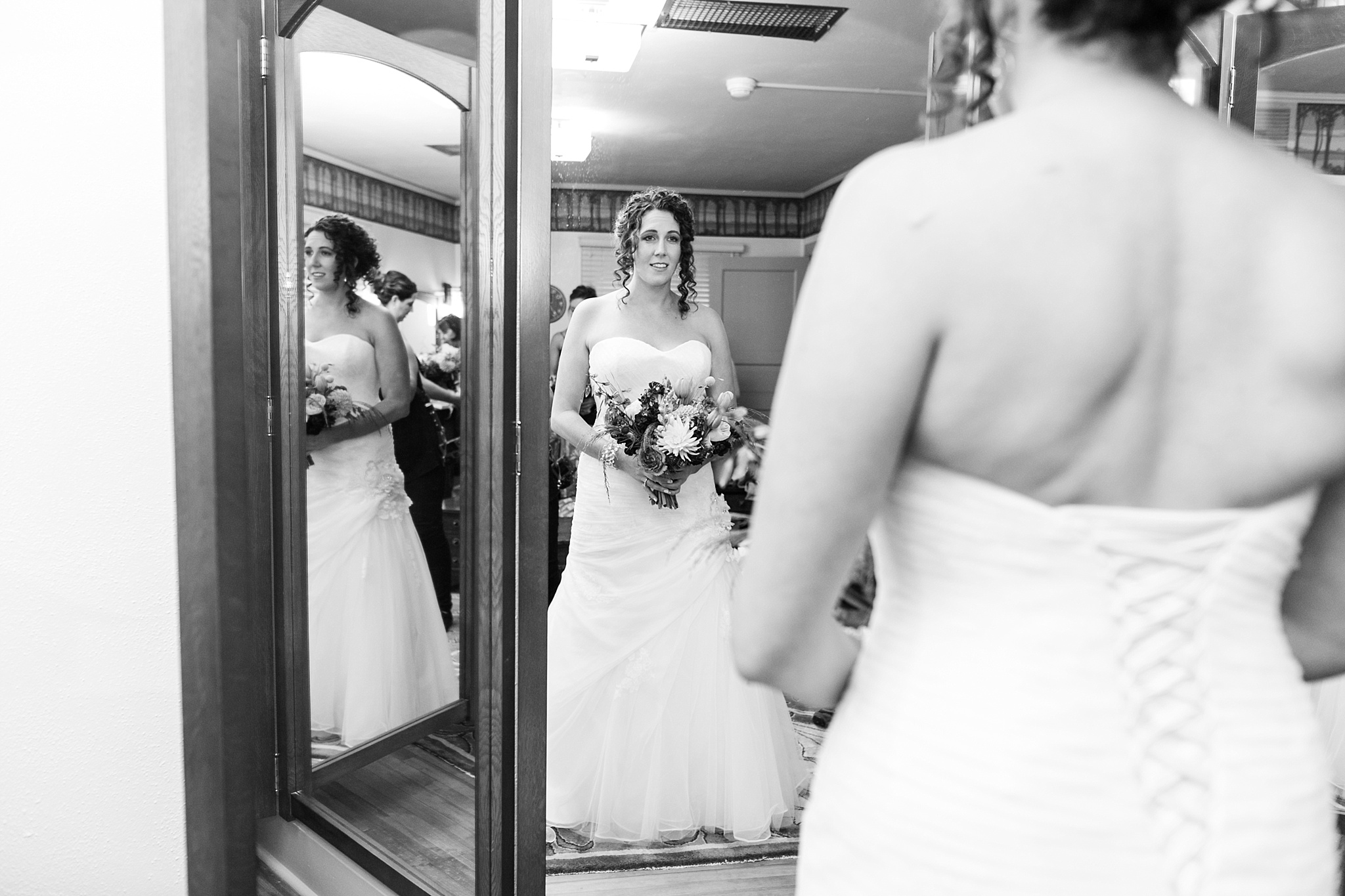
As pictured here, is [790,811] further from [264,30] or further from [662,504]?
[264,30]

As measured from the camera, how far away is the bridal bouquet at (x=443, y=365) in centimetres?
197

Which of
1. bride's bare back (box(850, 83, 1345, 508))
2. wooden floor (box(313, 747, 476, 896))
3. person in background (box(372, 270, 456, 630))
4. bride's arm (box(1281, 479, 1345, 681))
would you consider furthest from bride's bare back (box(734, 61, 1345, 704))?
wooden floor (box(313, 747, 476, 896))

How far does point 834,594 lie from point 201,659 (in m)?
1.87

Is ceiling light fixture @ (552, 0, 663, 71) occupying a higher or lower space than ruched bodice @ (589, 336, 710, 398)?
higher

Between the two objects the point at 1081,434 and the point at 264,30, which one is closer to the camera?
the point at 1081,434

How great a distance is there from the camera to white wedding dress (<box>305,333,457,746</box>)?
217 centimetres

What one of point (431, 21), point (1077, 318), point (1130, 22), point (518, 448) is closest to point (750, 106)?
point (431, 21)

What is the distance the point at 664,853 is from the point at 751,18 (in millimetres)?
2004

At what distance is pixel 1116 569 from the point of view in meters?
0.66

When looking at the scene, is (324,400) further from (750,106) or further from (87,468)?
(750,106)

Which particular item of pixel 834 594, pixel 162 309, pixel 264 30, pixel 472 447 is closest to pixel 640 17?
pixel 264 30

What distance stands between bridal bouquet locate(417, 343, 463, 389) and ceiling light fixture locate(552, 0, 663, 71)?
28.3 inches

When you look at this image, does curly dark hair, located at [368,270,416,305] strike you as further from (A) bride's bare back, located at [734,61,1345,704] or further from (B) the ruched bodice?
(A) bride's bare back, located at [734,61,1345,704]

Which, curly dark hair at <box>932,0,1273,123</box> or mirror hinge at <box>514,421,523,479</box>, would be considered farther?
mirror hinge at <box>514,421,523,479</box>
